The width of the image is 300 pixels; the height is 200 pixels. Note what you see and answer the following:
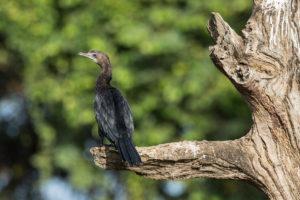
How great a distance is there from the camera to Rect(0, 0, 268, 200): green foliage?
387 inches

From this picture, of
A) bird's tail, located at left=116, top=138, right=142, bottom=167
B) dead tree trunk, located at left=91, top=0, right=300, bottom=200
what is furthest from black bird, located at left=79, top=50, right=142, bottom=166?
dead tree trunk, located at left=91, top=0, right=300, bottom=200

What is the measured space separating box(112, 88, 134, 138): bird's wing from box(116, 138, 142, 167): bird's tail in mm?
380

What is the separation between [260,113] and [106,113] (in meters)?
1.65

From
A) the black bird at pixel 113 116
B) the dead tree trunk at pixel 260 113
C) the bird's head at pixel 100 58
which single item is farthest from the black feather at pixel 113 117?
the dead tree trunk at pixel 260 113

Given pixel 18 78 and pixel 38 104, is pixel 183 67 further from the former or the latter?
pixel 18 78

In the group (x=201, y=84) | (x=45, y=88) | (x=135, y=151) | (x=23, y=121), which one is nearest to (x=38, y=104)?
(x=45, y=88)

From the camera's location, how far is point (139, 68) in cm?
1021

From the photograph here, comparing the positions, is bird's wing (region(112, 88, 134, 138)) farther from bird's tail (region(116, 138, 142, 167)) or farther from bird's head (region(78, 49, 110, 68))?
bird's head (region(78, 49, 110, 68))

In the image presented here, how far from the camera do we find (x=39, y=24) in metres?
10.6

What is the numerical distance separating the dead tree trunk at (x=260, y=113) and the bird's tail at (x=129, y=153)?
0.34ft

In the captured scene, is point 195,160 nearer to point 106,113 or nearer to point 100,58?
point 106,113

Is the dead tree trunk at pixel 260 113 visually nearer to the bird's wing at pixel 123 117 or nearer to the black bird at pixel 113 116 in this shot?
the black bird at pixel 113 116

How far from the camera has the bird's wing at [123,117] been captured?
19.6 feet

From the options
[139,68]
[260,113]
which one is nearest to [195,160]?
[260,113]
